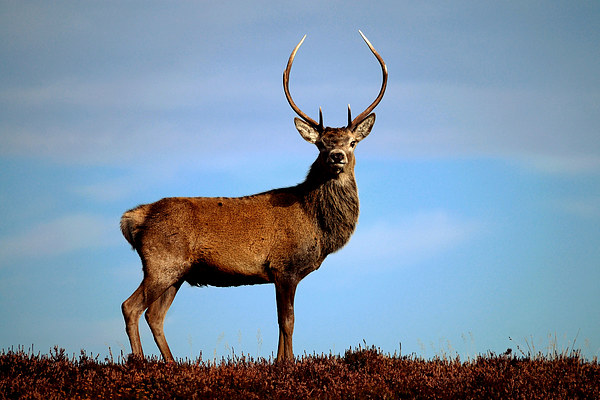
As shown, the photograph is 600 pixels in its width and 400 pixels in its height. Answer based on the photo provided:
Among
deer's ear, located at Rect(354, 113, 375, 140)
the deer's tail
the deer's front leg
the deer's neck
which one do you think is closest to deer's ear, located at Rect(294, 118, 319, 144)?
the deer's neck

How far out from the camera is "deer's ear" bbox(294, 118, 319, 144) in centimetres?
1141

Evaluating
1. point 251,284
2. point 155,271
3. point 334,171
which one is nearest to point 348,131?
point 334,171

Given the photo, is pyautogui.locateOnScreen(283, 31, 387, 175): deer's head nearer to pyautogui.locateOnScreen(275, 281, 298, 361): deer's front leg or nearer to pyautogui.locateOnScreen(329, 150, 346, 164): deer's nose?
pyautogui.locateOnScreen(329, 150, 346, 164): deer's nose

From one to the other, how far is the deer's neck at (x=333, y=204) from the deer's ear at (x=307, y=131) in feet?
1.52

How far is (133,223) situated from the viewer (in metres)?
10.6

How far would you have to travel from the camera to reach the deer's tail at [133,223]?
10.5 meters

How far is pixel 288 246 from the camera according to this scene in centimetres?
1052

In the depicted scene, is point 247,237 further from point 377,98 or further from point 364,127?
point 377,98

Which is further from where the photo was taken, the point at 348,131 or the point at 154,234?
the point at 348,131

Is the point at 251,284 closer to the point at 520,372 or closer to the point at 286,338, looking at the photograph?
the point at 286,338

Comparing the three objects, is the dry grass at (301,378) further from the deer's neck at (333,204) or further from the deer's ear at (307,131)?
the deer's ear at (307,131)

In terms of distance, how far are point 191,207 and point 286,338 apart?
246 cm

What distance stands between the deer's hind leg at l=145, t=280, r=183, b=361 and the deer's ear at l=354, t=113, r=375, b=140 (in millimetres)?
3763

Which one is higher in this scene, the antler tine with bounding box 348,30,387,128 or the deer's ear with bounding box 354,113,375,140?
the antler tine with bounding box 348,30,387,128
